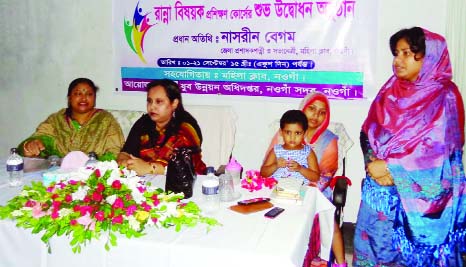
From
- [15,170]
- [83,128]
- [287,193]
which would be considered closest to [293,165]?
[287,193]

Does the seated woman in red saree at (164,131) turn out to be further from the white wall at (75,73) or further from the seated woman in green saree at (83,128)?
the white wall at (75,73)

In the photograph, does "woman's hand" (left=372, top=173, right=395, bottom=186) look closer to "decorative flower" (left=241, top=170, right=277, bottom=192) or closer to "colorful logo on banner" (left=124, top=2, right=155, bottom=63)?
"decorative flower" (left=241, top=170, right=277, bottom=192)

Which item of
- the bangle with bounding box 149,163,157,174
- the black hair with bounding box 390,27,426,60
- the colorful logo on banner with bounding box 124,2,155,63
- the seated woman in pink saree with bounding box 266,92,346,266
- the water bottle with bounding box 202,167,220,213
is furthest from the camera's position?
the colorful logo on banner with bounding box 124,2,155,63

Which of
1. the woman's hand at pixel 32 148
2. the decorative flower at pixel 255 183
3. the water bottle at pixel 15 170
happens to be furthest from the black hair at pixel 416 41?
the woman's hand at pixel 32 148

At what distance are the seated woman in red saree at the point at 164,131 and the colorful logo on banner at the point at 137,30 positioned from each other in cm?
103

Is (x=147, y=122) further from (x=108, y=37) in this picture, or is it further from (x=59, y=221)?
(x=59, y=221)

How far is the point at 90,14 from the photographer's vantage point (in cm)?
435

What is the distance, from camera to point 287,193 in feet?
7.45

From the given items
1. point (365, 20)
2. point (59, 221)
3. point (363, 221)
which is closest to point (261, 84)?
point (365, 20)

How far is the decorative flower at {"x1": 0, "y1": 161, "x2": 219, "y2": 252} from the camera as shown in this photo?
1.79 m

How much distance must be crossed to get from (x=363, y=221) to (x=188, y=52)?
1.96 metres

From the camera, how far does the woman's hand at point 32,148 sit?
327 centimetres

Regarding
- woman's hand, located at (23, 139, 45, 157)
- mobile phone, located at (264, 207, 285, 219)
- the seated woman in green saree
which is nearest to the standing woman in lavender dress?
mobile phone, located at (264, 207, 285, 219)

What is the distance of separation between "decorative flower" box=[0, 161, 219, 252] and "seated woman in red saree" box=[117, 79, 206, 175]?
1.19 m
